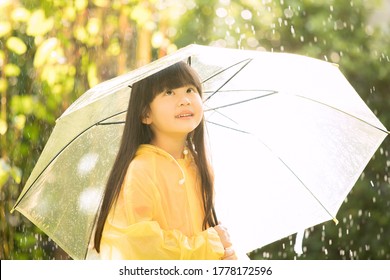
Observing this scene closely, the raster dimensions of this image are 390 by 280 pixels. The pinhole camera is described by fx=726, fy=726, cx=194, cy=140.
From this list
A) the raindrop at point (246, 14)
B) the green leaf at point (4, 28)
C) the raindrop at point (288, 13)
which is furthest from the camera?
the raindrop at point (246, 14)

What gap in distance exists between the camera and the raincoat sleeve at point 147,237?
5.66 ft

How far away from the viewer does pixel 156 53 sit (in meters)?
3.58

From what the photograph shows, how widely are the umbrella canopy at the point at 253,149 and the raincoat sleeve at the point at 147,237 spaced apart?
0.17 meters

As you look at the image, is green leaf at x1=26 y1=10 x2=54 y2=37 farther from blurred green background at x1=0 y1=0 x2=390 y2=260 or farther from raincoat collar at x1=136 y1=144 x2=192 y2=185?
raincoat collar at x1=136 y1=144 x2=192 y2=185

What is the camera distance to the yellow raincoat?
174 centimetres

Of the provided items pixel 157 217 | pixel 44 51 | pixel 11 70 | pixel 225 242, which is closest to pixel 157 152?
pixel 157 217

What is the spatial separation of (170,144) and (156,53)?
68.4 inches

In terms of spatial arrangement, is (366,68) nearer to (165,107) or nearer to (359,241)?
(359,241)

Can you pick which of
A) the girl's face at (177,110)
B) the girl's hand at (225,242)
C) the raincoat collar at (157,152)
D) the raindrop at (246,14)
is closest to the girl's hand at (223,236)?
the girl's hand at (225,242)

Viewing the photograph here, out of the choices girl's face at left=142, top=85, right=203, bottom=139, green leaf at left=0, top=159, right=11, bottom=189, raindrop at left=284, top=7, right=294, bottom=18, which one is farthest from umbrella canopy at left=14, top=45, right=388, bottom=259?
raindrop at left=284, top=7, right=294, bottom=18

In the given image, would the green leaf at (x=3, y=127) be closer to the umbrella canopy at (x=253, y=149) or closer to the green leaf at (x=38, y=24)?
the green leaf at (x=38, y=24)

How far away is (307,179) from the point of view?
2039mm
